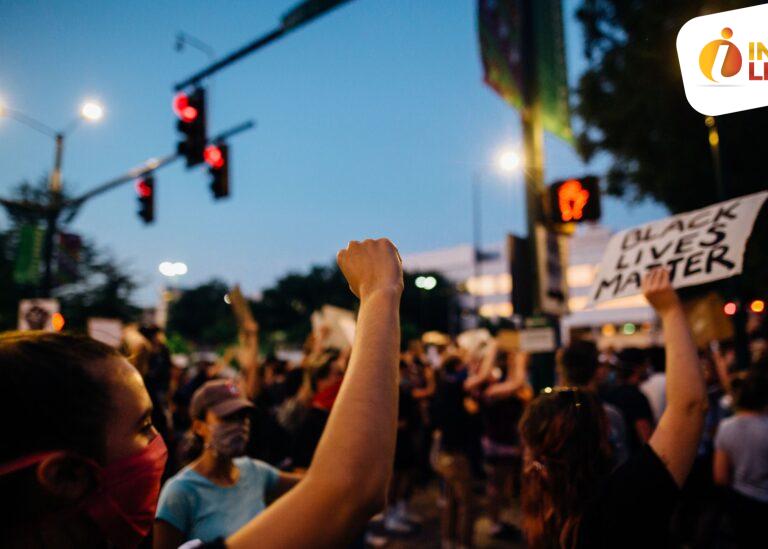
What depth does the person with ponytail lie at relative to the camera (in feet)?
6.30

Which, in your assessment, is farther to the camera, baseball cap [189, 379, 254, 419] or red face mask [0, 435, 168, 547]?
baseball cap [189, 379, 254, 419]

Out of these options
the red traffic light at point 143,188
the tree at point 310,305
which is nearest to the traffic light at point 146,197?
the red traffic light at point 143,188

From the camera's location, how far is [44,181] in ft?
67.5

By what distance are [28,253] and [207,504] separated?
13908 mm

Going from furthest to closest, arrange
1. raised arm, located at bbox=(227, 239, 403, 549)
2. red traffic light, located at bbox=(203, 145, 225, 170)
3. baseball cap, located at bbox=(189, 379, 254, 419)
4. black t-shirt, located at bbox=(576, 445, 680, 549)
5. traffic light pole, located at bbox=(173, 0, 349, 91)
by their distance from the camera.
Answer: red traffic light, located at bbox=(203, 145, 225, 170), traffic light pole, located at bbox=(173, 0, 349, 91), baseball cap, located at bbox=(189, 379, 254, 419), black t-shirt, located at bbox=(576, 445, 680, 549), raised arm, located at bbox=(227, 239, 403, 549)

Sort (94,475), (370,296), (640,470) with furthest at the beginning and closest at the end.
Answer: (640,470), (370,296), (94,475)

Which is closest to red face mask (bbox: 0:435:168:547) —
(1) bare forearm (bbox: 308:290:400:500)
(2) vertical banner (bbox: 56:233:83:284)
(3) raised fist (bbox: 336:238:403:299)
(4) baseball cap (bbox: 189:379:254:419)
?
(1) bare forearm (bbox: 308:290:400:500)

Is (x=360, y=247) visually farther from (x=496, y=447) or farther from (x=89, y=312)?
(x=89, y=312)

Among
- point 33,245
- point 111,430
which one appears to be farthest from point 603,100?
point 111,430

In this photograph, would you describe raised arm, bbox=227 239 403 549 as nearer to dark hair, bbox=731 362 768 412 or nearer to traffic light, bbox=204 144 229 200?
dark hair, bbox=731 362 768 412

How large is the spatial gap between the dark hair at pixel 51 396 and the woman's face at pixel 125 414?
0.02m

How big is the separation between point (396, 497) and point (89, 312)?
17.3 metres

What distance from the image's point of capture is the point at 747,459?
13.7 feet

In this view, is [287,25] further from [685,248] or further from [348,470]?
[348,470]
